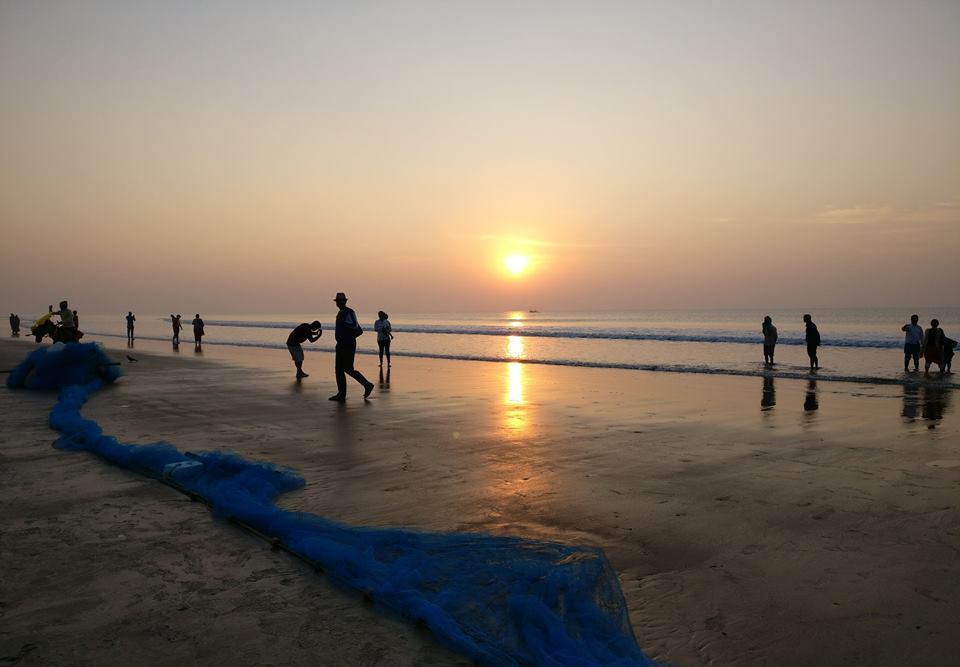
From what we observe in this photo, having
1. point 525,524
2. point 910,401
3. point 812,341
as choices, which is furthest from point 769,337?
point 525,524

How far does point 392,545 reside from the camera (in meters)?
4.10

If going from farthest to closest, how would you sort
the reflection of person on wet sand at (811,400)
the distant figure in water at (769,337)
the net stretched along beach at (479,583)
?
the distant figure in water at (769,337), the reflection of person on wet sand at (811,400), the net stretched along beach at (479,583)

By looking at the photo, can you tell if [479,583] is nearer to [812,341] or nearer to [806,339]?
[812,341]

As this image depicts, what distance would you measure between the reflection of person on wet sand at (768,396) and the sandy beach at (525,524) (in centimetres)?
132

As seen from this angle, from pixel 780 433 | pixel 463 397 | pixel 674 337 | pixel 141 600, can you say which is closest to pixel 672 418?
pixel 780 433

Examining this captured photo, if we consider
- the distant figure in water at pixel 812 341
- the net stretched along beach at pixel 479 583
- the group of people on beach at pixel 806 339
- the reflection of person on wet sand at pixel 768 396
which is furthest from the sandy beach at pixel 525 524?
the group of people on beach at pixel 806 339

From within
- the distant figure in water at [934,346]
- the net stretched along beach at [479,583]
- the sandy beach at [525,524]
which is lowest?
the sandy beach at [525,524]

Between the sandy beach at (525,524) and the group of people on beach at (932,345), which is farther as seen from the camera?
the group of people on beach at (932,345)

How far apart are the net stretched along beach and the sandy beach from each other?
0.14 metres

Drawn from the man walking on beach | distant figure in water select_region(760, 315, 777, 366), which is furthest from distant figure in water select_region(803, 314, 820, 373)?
the man walking on beach

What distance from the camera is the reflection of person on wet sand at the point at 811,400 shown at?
12.6m

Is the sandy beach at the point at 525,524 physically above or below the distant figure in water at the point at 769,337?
below

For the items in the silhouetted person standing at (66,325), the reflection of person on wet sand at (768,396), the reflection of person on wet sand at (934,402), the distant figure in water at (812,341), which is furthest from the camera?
the distant figure in water at (812,341)

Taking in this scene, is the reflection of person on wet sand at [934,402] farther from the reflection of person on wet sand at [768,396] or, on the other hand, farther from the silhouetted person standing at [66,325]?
the silhouetted person standing at [66,325]
